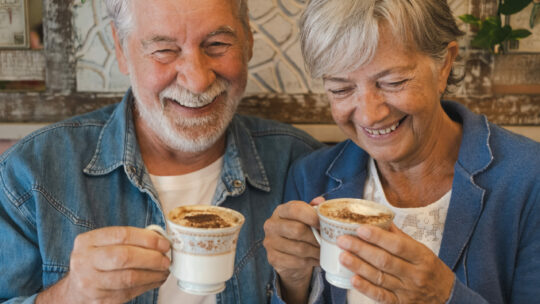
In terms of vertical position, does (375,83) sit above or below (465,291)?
above

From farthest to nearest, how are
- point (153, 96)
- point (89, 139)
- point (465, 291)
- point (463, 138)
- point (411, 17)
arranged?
point (89, 139), point (153, 96), point (463, 138), point (411, 17), point (465, 291)

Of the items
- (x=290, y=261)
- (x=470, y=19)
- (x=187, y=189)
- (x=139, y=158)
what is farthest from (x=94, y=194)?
(x=470, y=19)

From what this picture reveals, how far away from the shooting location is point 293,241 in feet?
4.60

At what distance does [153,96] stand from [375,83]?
783 millimetres

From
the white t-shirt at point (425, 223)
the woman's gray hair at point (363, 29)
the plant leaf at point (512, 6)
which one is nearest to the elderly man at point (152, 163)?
the woman's gray hair at point (363, 29)

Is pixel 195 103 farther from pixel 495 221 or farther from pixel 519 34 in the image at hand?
pixel 519 34

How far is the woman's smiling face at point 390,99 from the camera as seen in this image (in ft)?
4.64

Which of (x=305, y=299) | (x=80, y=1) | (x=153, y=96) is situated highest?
(x=80, y=1)

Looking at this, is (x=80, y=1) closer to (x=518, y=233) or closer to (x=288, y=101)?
(x=288, y=101)

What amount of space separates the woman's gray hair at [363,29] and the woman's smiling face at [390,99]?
0.08 ft

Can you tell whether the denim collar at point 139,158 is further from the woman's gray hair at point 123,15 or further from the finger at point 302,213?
the finger at point 302,213

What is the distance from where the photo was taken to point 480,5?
7.16ft

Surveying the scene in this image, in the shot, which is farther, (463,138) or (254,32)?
(254,32)

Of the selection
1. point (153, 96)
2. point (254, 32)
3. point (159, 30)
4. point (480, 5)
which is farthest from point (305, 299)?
point (480, 5)
